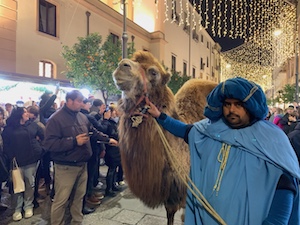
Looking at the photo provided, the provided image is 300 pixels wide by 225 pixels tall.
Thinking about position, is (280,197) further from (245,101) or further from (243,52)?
(243,52)

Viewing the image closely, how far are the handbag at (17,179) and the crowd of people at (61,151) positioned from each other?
0.09 meters

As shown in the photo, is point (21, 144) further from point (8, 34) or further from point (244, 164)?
point (8, 34)

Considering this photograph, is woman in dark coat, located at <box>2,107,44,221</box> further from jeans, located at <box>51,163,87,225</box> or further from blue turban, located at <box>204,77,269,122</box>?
blue turban, located at <box>204,77,269,122</box>

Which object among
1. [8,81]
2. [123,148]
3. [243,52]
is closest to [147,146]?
[123,148]

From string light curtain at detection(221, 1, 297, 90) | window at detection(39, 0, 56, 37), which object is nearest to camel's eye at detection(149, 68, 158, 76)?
string light curtain at detection(221, 1, 297, 90)

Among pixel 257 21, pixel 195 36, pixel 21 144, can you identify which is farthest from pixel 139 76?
pixel 195 36

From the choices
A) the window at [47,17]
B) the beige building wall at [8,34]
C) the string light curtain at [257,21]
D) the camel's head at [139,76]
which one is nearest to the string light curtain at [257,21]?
the string light curtain at [257,21]

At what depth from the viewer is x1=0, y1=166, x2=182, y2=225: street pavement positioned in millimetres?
4129

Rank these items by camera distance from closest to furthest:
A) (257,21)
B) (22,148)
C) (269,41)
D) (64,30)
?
(22,148) → (257,21) → (64,30) → (269,41)

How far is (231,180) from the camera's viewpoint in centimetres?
156

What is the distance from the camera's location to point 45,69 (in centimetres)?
1248

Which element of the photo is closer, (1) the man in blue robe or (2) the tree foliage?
(1) the man in blue robe

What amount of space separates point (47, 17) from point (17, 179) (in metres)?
10.7

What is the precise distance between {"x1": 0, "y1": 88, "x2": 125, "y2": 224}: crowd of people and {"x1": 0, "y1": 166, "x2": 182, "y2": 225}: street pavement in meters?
0.13
